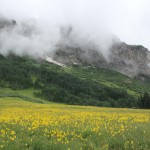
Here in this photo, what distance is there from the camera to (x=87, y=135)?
13.9 meters

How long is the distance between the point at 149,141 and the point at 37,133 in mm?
5002

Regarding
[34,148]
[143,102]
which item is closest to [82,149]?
[34,148]

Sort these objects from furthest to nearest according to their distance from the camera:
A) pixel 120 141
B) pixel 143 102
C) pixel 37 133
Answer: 1. pixel 143 102
2. pixel 37 133
3. pixel 120 141

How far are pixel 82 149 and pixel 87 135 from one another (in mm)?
2541

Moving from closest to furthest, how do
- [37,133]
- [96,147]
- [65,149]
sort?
[65,149]
[96,147]
[37,133]

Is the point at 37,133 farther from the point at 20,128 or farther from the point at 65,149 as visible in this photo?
the point at 65,149

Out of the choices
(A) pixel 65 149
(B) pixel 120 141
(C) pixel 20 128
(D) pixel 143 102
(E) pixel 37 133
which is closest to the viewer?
(A) pixel 65 149

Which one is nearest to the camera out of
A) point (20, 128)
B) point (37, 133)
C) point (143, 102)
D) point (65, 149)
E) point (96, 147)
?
point (65, 149)

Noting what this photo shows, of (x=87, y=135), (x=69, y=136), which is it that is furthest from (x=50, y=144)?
(x=87, y=135)

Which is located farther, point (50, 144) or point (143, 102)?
point (143, 102)

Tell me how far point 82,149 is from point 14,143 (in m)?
2.55

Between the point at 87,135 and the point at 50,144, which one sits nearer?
the point at 50,144

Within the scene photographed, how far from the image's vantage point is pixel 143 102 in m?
133

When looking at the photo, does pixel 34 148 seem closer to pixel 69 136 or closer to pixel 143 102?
pixel 69 136
